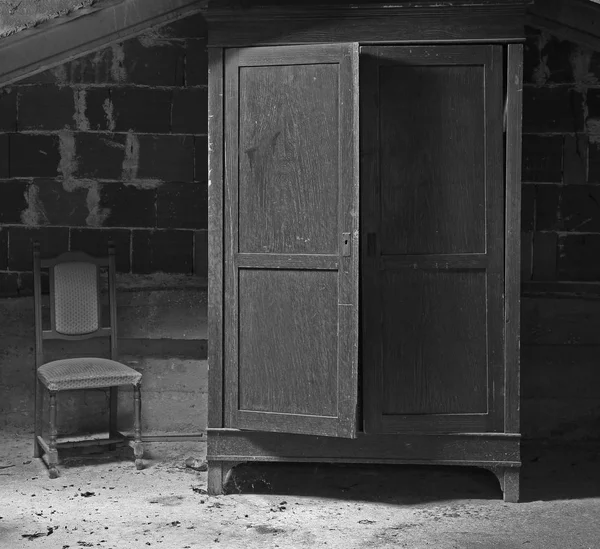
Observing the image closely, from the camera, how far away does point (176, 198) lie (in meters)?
4.91

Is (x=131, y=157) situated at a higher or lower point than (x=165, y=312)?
higher

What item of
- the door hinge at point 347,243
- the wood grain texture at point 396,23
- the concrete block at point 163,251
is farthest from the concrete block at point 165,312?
the wood grain texture at point 396,23

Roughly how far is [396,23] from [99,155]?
1.82 m

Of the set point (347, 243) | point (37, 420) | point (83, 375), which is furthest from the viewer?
point (37, 420)

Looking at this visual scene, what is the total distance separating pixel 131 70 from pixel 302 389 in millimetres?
1984

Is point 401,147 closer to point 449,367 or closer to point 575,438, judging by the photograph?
point 449,367

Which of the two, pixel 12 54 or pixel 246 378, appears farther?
pixel 12 54

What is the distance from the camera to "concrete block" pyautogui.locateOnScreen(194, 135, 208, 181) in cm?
489

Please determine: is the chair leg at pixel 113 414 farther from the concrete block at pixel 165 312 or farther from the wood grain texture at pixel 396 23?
the wood grain texture at pixel 396 23

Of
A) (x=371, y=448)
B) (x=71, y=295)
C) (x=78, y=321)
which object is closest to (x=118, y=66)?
(x=71, y=295)

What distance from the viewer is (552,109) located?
481 cm

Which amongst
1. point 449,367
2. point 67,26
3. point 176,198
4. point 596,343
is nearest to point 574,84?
point 596,343

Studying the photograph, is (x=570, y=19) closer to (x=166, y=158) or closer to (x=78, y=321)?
(x=166, y=158)

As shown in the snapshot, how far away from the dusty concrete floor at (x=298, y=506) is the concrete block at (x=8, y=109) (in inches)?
63.8
